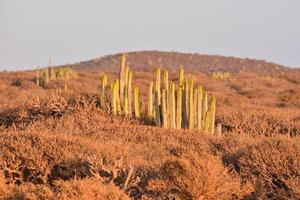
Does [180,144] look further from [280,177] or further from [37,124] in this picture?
[37,124]

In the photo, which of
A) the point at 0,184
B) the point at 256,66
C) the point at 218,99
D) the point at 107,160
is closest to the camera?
the point at 0,184

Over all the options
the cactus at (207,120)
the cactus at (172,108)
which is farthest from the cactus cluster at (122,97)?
the cactus at (207,120)

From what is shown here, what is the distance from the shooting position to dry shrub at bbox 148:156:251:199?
7.23 m

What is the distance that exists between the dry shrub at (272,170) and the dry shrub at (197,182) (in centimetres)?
46

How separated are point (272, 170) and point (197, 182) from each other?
1.50m

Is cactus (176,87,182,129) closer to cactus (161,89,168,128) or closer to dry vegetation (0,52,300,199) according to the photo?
cactus (161,89,168,128)

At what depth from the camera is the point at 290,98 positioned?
25.9m

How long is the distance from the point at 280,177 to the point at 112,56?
279 ft

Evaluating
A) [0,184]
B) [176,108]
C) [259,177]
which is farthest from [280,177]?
[176,108]

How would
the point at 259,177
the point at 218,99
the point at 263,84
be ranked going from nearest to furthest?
the point at 259,177 → the point at 218,99 → the point at 263,84

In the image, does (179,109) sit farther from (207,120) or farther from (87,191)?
(87,191)

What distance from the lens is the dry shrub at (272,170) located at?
7.64 metres

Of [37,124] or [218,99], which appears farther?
[218,99]

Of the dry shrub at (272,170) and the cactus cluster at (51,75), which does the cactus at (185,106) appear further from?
the cactus cluster at (51,75)
